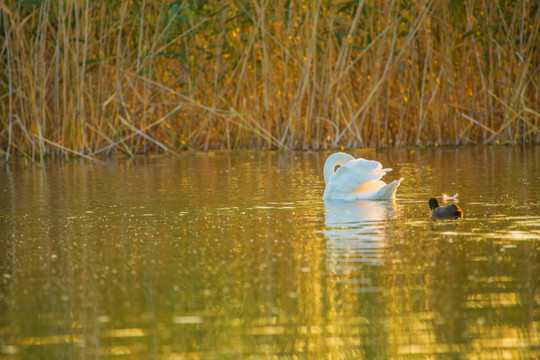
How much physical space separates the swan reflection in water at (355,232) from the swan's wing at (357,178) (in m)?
0.12

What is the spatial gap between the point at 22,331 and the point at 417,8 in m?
9.46

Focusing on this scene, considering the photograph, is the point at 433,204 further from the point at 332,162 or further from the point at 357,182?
the point at 332,162

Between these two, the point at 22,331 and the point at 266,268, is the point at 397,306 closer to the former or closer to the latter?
the point at 266,268

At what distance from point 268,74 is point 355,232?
22.3 feet

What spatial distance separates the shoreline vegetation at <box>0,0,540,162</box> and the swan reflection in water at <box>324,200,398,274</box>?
16.3 ft

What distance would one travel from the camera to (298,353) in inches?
102

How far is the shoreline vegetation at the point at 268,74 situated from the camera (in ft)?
34.6

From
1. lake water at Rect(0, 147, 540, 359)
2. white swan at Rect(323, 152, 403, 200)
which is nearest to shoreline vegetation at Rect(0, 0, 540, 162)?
lake water at Rect(0, 147, 540, 359)

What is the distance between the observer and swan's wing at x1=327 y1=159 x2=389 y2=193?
6.18m

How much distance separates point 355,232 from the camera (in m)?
4.62

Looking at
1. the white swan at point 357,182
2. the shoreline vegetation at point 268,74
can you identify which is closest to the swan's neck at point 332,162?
the white swan at point 357,182

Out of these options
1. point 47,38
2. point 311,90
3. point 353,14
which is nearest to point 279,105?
point 311,90

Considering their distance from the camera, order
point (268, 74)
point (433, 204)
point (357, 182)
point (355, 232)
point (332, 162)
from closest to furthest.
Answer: point (355, 232) → point (433, 204) → point (357, 182) → point (332, 162) → point (268, 74)

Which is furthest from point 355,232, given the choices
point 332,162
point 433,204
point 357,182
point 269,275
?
point 332,162
